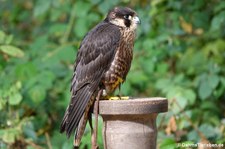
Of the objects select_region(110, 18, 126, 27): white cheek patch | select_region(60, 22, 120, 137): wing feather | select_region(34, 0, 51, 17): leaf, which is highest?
select_region(34, 0, 51, 17): leaf

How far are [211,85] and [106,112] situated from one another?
7.58 ft

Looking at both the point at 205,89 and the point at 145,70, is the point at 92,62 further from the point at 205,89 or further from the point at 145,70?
the point at 145,70

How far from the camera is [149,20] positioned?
598 cm

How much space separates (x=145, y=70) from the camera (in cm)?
590

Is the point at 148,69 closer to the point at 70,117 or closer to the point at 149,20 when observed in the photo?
the point at 149,20

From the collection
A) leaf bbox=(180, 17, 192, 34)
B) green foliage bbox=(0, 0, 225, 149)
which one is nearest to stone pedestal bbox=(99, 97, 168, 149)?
green foliage bbox=(0, 0, 225, 149)

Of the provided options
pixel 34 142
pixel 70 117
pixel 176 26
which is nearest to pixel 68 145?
pixel 34 142

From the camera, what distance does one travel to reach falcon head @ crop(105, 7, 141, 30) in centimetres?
391

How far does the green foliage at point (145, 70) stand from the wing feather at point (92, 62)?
3.05ft

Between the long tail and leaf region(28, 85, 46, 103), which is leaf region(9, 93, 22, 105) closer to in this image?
leaf region(28, 85, 46, 103)

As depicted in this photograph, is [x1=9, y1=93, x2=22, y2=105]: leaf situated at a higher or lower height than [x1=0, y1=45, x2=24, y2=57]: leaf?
lower

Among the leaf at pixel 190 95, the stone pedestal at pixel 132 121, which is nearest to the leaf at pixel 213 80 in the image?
the leaf at pixel 190 95

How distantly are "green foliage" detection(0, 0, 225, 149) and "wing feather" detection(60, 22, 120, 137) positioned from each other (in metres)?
0.93

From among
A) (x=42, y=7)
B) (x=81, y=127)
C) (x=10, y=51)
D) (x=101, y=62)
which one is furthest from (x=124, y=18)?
(x=42, y=7)
